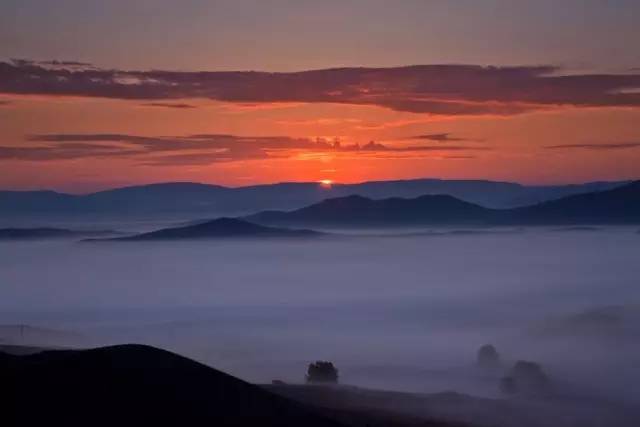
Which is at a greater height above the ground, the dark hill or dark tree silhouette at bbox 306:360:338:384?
dark tree silhouette at bbox 306:360:338:384

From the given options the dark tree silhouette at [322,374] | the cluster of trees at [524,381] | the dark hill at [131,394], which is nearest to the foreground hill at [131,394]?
the dark hill at [131,394]

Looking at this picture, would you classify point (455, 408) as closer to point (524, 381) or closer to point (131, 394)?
point (131, 394)

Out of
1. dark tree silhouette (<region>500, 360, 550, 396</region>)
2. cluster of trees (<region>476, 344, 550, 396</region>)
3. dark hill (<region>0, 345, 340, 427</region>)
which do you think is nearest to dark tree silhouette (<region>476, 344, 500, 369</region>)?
cluster of trees (<region>476, 344, 550, 396</region>)

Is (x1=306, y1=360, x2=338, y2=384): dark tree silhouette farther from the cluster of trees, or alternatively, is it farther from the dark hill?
the dark hill

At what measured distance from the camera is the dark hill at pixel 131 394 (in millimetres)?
18766

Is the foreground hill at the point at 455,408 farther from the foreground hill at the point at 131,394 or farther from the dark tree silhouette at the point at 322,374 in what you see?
the dark tree silhouette at the point at 322,374

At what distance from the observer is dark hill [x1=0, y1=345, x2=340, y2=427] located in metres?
18.8

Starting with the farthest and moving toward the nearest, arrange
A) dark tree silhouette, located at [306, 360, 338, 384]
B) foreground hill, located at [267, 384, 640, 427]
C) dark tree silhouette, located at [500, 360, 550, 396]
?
dark tree silhouette, located at [500, 360, 550, 396] < dark tree silhouette, located at [306, 360, 338, 384] < foreground hill, located at [267, 384, 640, 427]

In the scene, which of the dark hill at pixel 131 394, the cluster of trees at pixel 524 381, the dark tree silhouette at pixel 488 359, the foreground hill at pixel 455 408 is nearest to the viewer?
the dark hill at pixel 131 394

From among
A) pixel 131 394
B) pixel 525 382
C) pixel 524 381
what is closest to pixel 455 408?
pixel 131 394

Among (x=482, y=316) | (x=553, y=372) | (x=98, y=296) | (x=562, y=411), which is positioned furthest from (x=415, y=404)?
(x=98, y=296)

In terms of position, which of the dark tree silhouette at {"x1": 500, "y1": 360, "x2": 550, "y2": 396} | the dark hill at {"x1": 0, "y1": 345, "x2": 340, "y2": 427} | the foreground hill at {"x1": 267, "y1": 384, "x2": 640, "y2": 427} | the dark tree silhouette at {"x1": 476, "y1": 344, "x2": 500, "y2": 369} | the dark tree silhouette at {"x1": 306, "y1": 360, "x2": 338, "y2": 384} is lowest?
the dark hill at {"x1": 0, "y1": 345, "x2": 340, "y2": 427}

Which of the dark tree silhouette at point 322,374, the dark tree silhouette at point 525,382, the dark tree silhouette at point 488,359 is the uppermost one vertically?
the dark tree silhouette at point 488,359

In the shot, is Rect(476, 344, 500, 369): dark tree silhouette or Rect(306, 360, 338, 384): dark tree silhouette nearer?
Rect(306, 360, 338, 384): dark tree silhouette
